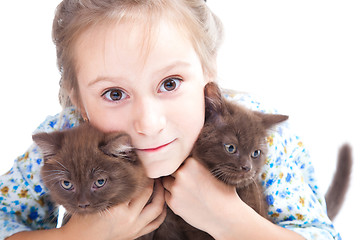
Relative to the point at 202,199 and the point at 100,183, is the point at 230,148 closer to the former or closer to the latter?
the point at 202,199

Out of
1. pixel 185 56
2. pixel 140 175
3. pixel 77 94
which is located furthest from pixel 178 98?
pixel 77 94

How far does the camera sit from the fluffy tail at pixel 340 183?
6.40ft

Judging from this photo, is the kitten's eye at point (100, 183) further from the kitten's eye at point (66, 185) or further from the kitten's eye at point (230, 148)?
the kitten's eye at point (230, 148)

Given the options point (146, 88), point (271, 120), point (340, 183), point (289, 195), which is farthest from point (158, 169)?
point (340, 183)

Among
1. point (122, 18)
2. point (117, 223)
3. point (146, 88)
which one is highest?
point (122, 18)

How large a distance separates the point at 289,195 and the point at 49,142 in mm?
943

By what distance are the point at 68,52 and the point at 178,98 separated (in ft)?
1.41

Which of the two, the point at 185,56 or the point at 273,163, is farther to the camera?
the point at 273,163

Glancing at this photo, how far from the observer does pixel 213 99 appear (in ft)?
4.89

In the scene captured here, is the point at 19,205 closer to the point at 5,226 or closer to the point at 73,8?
the point at 5,226

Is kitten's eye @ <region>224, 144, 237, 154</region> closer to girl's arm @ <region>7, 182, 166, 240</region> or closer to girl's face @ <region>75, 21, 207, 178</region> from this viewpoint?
girl's face @ <region>75, 21, 207, 178</region>

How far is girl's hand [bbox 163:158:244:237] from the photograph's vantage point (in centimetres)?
147

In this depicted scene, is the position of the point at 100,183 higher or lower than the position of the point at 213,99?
lower

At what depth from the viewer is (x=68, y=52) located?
1.45 meters
